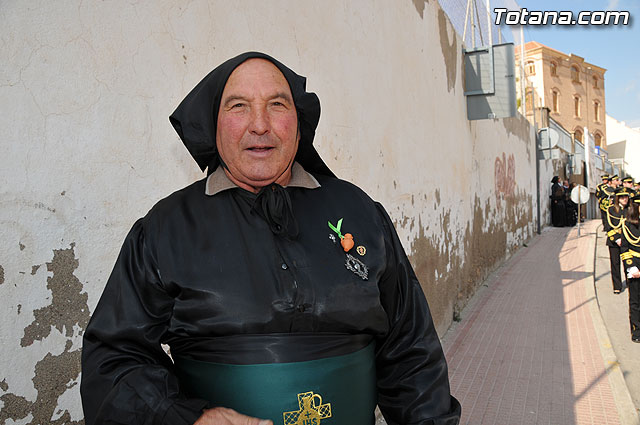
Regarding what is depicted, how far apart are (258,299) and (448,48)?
656 cm

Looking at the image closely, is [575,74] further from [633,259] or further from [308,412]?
[308,412]

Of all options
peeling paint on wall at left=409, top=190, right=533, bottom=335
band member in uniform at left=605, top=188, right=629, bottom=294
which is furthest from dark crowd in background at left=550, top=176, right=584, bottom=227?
band member in uniform at left=605, top=188, right=629, bottom=294

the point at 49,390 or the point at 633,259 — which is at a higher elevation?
the point at 49,390

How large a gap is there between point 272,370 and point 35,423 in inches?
32.4

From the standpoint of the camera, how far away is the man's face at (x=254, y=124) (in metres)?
1.46

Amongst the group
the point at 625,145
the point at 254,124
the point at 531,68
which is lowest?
the point at 625,145

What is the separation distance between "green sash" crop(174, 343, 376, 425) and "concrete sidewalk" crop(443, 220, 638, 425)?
3.10m

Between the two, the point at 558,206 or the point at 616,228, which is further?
the point at 558,206

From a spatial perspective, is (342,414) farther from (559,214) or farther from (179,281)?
(559,214)

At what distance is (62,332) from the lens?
64.3 inches

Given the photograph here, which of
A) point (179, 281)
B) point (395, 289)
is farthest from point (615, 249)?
point (179, 281)

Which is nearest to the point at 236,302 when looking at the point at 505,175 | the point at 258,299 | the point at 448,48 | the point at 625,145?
the point at 258,299

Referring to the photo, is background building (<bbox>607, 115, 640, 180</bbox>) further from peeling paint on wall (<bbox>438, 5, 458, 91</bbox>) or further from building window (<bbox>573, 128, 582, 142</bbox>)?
peeling paint on wall (<bbox>438, 5, 458, 91</bbox>)

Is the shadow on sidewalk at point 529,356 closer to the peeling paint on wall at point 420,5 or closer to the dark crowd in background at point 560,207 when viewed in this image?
the peeling paint on wall at point 420,5
